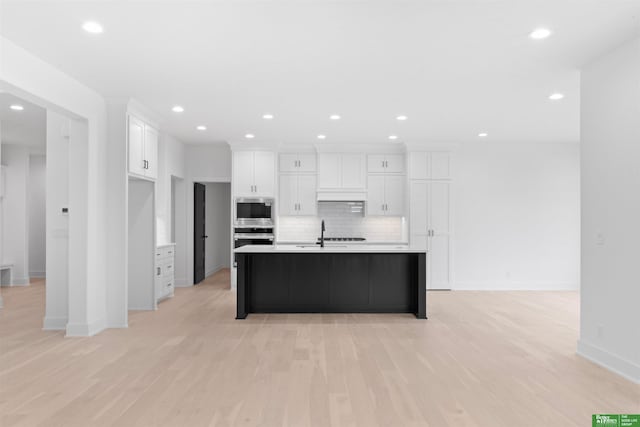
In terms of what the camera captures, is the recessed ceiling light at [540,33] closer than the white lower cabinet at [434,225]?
Yes

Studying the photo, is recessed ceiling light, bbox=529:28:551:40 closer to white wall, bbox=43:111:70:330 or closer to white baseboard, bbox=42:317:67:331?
white wall, bbox=43:111:70:330

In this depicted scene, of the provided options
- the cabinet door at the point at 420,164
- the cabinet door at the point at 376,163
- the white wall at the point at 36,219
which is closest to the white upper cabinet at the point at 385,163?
the cabinet door at the point at 376,163

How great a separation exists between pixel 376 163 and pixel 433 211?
1.42m

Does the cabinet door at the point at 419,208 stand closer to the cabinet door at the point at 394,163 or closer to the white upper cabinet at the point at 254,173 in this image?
the cabinet door at the point at 394,163

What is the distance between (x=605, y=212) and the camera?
3869 mm

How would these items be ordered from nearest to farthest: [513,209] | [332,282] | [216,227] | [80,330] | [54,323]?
[80,330] < [54,323] < [332,282] < [513,209] < [216,227]

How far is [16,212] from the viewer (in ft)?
28.6

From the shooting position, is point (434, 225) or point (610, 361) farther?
point (434, 225)

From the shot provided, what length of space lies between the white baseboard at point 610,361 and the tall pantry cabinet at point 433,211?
3935mm

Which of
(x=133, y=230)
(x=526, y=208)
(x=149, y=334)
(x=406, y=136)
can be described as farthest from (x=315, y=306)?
(x=526, y=208)

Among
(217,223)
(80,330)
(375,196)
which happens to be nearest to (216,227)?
(217,223)

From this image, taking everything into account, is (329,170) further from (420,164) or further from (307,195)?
(420,164)

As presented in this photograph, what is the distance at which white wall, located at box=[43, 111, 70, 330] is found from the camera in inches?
207

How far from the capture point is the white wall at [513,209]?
8383mm
